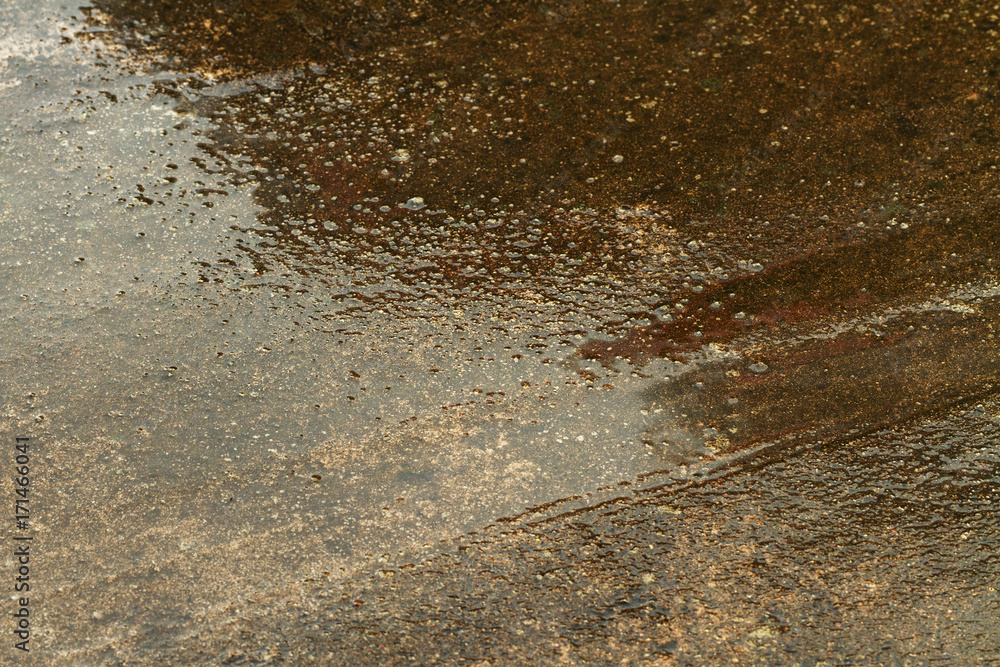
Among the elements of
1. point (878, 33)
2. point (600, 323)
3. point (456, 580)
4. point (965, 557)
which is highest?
point (878, 33)

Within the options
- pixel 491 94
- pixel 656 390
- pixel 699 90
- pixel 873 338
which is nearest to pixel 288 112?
pixel 491 94

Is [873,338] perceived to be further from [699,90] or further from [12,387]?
[12,387]

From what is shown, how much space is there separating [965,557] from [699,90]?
1930 mm

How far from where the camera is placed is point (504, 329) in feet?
8.66

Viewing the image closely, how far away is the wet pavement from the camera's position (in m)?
2.16

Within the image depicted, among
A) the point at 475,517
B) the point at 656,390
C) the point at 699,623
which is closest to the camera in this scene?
the point at 699,623

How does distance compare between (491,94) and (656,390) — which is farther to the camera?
(491,94)

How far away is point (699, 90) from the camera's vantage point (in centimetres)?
321

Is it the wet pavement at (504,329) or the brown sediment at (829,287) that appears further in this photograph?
the brown sediment at (829,287)

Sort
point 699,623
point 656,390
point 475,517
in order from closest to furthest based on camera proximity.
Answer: point 699,623 < point 475,517 < point 656,390

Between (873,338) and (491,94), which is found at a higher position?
(491,94)

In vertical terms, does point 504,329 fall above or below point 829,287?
below

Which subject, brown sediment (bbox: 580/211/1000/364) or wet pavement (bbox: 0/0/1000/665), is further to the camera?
brown sediment (bbox: 580/211/1000/364)

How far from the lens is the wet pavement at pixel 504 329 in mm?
2158
